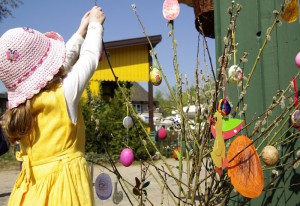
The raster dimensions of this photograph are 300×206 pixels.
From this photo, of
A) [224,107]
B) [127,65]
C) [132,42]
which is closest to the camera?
[224,107]

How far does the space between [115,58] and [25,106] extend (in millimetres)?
13288

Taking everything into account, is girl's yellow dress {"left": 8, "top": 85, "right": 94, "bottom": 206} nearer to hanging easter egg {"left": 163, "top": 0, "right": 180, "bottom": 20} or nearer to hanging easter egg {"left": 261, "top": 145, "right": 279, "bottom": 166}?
hanging easter egg {"left": 163, "top": 0, "right": 180, "bottom": 20}

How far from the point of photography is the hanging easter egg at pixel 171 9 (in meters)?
1.83

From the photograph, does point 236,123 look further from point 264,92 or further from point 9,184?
point 9,184

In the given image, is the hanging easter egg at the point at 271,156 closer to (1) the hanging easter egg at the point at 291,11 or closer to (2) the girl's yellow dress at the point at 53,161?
(1) the hanging easter egg at the point at 291,11

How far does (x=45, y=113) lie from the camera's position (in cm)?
161

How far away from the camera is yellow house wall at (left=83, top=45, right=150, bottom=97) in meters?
14.6

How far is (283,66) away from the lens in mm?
2266

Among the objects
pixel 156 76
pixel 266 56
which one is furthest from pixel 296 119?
pixel 156 76

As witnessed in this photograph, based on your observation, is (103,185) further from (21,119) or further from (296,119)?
(296,119)

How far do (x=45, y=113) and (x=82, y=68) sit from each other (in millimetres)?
224

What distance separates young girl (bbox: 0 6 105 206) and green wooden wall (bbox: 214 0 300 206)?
0.96m

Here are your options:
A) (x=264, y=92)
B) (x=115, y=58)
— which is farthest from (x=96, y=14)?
(x=115, y=58)

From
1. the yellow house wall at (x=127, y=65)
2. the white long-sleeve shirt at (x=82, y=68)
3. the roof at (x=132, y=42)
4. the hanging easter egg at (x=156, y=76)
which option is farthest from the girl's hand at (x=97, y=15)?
the yellow house wall at (x=127, y=65)
